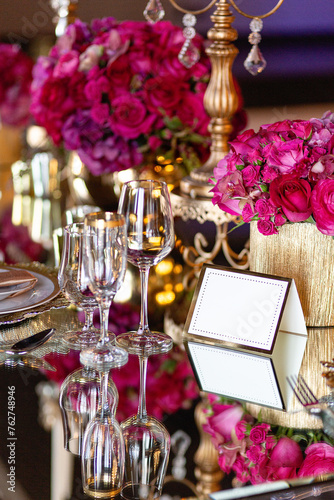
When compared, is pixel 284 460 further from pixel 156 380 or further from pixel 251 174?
pixel 251 174

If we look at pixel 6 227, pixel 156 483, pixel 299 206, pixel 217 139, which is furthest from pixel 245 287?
pixel 6 227

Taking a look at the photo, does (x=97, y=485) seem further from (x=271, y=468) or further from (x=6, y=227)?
(x=6, y=227)

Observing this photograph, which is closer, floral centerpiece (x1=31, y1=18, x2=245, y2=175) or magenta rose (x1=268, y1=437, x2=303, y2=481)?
magenta rose (x1=268, y1=437, x2=303, y2=481)

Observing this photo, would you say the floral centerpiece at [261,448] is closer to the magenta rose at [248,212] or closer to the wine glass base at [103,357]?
the wine glass base at [103,357]

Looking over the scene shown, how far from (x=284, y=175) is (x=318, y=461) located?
1.26 ft

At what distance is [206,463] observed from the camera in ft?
2.19

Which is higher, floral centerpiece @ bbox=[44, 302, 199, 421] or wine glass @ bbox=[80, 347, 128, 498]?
floral centerpiece @ bbox=[44, 302, 199, 421]

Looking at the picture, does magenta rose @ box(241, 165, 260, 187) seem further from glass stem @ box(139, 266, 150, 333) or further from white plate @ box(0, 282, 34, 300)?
white plate @ box(0, 282, 34, 300)

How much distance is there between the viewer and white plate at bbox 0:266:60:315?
99 centimetres

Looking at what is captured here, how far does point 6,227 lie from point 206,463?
1.02 m

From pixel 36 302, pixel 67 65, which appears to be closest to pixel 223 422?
pixel 36 302

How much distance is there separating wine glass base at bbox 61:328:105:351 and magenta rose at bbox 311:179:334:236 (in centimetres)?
31

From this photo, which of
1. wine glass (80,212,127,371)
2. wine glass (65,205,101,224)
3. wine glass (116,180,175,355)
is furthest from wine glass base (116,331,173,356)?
wine glass (65,205,101,224)

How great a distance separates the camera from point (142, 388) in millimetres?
833
